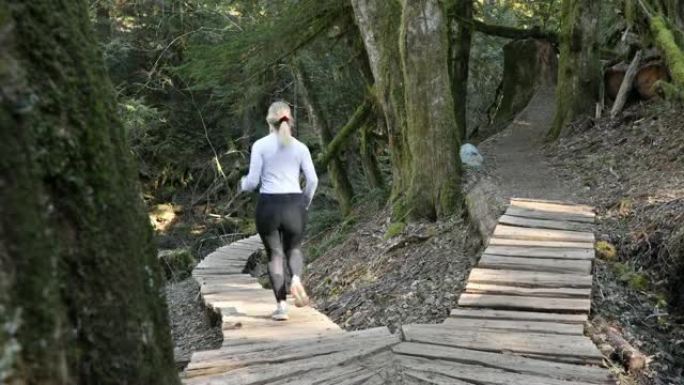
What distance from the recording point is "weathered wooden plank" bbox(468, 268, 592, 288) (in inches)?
201

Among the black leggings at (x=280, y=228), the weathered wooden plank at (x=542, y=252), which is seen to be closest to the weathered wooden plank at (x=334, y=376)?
the black leggings at (x=280, y=228)

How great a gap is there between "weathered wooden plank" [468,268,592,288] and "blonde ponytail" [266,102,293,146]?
197 cm

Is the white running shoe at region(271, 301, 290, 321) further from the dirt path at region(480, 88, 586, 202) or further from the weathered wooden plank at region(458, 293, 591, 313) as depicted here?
the dirt path at region(480, 88, 586, 202)

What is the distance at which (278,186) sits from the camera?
17.6 ft

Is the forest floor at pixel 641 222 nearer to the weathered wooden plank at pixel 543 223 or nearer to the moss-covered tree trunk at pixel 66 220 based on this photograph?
the weathered wooden plank at pixel 543 223

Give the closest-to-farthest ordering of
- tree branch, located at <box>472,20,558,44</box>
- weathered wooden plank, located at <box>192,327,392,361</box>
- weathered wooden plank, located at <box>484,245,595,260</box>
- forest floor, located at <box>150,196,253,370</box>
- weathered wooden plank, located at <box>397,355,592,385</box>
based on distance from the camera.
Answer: weathered wooden plank, located at <box>397,355,592,385</box>
weathered wooden plank, located at <box>192,327,392,361</box>
weathered wooden plank, located at <box>484,245,595,260</box>
forest floor, located at <box>150,196,253,370</box>
tree branch, located at <box>472,20,558,44</box>

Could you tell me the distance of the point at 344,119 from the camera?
18.1 meters

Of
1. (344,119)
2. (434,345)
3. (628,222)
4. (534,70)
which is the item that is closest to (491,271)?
(434,345)

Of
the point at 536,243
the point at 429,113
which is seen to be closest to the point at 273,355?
the point at 536,243

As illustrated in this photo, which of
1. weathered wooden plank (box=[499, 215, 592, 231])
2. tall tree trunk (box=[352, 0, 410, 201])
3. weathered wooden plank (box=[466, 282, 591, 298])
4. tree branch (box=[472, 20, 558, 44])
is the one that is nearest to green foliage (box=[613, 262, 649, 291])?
weathered wooden plank (box=[466, 282, 591, 298])

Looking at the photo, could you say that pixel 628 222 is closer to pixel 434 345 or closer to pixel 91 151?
pixel 434 345

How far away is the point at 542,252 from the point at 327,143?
10482 millimetres

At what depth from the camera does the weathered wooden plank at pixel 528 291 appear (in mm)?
4887

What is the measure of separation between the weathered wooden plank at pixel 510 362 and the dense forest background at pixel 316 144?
0.55 metres
